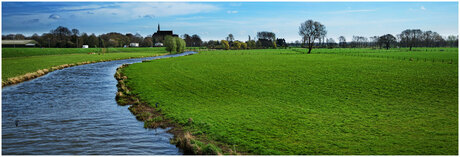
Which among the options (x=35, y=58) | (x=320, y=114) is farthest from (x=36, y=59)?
(x=320, y=114)

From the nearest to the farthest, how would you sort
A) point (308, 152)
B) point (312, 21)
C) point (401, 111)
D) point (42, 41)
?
point (308, 152)
point (401, 111)
point (312, 21)
point (42, 41)

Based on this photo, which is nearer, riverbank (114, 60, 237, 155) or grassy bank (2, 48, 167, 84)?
riverbank (114, 60, 237, 155)

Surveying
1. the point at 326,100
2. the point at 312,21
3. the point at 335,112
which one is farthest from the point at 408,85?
the point at 312,21

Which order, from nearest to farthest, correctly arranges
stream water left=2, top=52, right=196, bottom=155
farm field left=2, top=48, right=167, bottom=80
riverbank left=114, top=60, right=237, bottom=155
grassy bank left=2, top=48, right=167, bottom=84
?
riverbank left=114, top=60, right=237, bottom=155
stream water left=2, top=52, right=196, bottom=155
grassy bank left=2, top=48, right=167, bottom=84
farm field left=2, top=48, right=167, bottom=80

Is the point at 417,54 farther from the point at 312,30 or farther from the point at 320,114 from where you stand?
the point at 320,114

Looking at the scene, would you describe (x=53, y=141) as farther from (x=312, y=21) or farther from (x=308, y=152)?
(x=312, y=21)

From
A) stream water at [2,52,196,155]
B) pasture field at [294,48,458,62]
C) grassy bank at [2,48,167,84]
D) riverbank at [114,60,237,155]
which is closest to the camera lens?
riverbank at [114,60,237,155]

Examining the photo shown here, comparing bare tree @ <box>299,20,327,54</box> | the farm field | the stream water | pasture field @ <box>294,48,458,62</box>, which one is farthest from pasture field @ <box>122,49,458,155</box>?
bare tree @ <box>299,20,327,54</box>

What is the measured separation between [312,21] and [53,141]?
4778 inches

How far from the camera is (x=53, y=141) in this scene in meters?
16.5

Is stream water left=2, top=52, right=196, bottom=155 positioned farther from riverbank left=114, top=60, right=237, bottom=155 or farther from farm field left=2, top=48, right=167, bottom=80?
farm field left=2, top=48, right=167, bottom=80

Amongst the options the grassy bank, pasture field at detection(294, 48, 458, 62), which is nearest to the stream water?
the grassy bank

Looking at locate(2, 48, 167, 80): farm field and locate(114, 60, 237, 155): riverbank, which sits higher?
locate(2, 48, 167, 80): farm field

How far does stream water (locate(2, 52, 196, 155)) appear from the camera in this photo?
1532 centimetres
